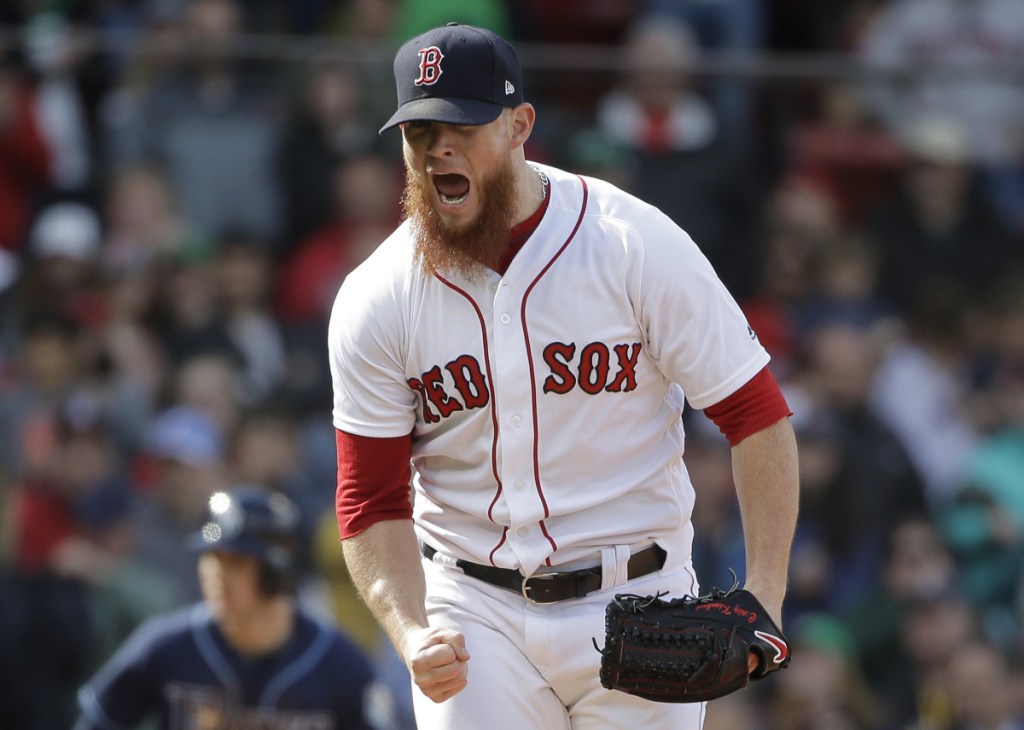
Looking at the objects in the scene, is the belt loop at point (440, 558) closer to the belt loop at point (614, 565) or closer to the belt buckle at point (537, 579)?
the belt buckle at point (537, 579)

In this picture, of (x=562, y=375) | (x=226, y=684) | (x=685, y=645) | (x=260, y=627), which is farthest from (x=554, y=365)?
(x=226, y=684)

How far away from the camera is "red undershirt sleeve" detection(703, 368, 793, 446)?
12.2 ft

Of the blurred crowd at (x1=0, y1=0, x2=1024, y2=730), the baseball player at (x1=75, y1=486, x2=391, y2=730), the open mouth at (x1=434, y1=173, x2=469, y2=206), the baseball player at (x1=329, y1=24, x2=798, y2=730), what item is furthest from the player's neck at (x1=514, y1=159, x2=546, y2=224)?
the blurred crowd at (x1=0, y1=0, x2=1024, y2=730)

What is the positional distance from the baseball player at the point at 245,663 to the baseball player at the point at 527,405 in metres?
1.60

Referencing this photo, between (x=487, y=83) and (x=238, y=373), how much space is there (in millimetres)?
4554

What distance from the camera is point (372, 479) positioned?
12.7ft

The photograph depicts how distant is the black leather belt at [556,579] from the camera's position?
12.4ft

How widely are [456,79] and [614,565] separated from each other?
43.3 inches

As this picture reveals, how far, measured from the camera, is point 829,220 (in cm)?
880

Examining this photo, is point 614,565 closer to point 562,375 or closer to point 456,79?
point 562,375

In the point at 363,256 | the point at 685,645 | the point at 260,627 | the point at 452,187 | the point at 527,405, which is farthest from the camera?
the point at 363,256

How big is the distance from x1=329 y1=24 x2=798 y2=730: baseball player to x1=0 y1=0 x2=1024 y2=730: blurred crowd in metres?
3.26

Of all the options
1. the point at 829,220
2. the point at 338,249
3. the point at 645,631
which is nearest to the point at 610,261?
the point at 645,631

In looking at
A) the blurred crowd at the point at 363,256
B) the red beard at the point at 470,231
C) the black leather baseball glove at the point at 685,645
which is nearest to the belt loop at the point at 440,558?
the black leather baseball glove at the point at 685,645
